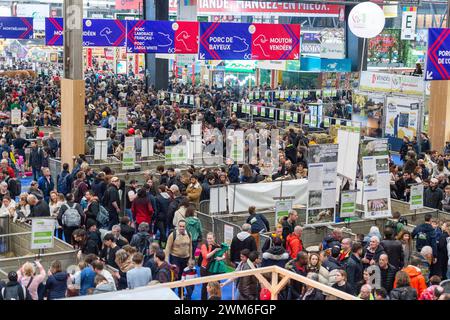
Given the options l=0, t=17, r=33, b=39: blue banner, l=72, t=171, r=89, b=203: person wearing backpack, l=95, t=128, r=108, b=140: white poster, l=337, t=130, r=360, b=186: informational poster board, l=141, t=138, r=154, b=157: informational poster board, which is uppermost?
l=0, t=17, r=33, b=39: blue banner

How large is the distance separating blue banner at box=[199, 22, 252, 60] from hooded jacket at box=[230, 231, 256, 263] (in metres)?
14.8

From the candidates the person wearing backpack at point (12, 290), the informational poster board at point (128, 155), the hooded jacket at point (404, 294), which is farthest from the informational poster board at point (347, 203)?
the informational poster board at point (128, 155)

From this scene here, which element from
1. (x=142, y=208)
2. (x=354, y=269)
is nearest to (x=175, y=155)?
(x=142, y=208)

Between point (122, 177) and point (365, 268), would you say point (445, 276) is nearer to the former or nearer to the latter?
point (365, 268)

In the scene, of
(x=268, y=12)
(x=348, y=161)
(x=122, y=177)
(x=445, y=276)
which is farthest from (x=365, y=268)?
(x=268, y=12)

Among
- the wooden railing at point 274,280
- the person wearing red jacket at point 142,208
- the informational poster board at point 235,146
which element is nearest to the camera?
the wooden railing at point 274,280

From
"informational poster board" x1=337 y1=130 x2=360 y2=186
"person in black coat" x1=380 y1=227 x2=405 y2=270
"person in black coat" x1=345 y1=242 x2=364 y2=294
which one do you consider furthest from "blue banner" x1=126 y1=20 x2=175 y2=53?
"person in black coat" x1=345 y1=242 x2=364 y2=294

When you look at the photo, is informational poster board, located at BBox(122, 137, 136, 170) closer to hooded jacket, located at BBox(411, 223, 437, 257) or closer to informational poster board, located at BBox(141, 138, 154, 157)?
informational poster board, located at BBox(141, 138, 154, 157)

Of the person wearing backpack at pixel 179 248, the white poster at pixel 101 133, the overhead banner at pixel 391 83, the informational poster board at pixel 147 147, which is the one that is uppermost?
the overhead banner at pixel 391 83

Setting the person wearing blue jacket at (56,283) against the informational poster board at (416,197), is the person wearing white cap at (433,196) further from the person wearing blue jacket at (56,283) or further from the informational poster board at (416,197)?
the person wearing blue jacket at (56,283)

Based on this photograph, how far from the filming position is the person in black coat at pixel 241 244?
1184 centimetres

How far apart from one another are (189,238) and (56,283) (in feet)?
9.18

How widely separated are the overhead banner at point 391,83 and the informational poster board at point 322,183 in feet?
42.3

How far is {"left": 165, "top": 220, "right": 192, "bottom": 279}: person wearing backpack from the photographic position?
12.1 m
